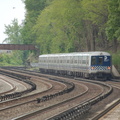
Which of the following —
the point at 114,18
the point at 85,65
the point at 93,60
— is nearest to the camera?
the point at 93,60

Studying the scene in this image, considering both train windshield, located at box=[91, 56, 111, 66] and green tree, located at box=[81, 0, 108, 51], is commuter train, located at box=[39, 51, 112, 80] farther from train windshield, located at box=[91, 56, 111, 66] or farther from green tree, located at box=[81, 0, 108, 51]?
green tree, located at box=[81, 0, 108, 51]

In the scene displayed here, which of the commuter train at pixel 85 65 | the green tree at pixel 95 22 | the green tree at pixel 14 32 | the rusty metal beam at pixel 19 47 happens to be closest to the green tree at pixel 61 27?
the green tree at pixel 95 22

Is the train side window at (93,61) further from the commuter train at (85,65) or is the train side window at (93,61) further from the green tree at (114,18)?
the green tree at (114,18)

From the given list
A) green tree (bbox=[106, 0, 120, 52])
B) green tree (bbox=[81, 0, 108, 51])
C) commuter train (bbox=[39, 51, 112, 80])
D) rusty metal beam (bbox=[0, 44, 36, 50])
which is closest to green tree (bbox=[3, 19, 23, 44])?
rusty metal beam (bbox=[0, 44, 36, 50])

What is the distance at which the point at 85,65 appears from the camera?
126ft

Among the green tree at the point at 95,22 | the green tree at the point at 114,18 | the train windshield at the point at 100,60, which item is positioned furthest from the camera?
the green tree at the point at 95,22

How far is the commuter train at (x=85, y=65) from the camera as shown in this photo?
120 feet

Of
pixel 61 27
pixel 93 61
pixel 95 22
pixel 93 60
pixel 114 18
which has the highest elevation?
pixel 61 27

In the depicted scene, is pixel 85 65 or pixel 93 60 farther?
pixel 85 65

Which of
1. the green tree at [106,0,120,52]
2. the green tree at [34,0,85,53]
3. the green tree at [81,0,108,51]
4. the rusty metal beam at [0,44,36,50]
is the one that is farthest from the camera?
the rusty metal beam at [0,44,36,50]

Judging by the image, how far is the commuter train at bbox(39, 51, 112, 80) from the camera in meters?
36.6

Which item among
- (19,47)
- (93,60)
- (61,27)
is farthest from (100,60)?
(19,47)

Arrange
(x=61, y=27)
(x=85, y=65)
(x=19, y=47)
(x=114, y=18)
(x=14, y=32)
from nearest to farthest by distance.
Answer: (x=114, y=18) < (x=85, y=65) < (x=61, y=27) < (x=19, y=47) < (x=14, y=32)

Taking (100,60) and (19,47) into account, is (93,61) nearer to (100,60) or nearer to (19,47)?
(100,60)
